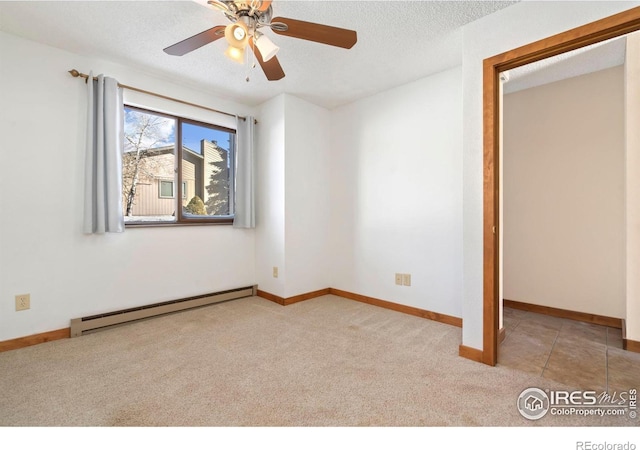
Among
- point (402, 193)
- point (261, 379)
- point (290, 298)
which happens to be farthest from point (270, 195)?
point (261, 379)

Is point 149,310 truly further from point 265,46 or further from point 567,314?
point 567,314

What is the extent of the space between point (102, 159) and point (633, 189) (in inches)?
169

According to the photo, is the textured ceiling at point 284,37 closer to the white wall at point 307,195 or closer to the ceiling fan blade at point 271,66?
the ceiling fan blade at point 271,66

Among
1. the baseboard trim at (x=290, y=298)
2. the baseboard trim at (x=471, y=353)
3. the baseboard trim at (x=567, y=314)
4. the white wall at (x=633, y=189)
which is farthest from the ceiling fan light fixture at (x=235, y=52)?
the baseboard trim at (x=567, y=314)

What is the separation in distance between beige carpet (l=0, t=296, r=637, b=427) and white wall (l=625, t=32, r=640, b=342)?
3.62 ft

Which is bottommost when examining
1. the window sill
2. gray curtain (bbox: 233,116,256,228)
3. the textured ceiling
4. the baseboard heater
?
the baseboard heater

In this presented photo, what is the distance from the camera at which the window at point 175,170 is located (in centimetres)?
304

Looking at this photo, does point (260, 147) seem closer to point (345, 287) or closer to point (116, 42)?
point (116, 42)

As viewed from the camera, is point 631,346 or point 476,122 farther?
point 631,346

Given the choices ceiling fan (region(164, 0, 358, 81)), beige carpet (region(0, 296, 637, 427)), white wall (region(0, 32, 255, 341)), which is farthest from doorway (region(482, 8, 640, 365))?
white wall (region(0, 32, 255, 341))

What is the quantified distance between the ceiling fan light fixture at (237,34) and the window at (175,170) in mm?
1998

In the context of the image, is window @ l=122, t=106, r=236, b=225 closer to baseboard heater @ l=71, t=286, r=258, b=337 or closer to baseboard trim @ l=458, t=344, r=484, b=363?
baseboard heater @ l=71, t=286, r=258, b=337

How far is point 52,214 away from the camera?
2459 millimetres

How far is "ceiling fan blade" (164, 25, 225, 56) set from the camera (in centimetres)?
169
